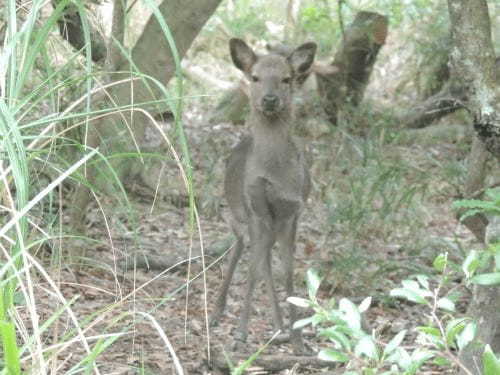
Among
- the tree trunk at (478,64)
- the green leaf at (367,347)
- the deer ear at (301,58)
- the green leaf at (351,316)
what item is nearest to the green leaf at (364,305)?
the green leaf at (351,316)

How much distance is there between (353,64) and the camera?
36.6 feet

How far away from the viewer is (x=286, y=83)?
19.9 feet

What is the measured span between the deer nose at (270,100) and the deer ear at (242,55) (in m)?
0.46

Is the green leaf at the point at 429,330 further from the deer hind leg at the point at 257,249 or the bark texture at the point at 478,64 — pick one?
the deer hind leg at the point at 257,249

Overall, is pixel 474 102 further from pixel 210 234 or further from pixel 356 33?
pixel 356 33

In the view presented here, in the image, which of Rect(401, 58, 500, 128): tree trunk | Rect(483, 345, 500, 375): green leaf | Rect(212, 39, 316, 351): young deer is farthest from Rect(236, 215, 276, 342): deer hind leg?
Rect(401, 58, 500, 128): tree trunk

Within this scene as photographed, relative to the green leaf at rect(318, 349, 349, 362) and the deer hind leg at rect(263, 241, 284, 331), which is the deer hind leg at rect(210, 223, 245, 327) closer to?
the deer hind leg at rect(263, 241, 284, 331)

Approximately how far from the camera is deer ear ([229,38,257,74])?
6227 millimetres

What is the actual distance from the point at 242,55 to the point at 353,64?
5.11 metres

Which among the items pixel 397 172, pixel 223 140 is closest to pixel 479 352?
pixel 397 172

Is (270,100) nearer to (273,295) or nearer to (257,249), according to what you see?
(257,249)

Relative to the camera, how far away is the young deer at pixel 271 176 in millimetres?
5973

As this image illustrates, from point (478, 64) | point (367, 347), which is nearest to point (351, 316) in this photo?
point (367, 347)

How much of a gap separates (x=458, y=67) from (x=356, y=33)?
5877mm
